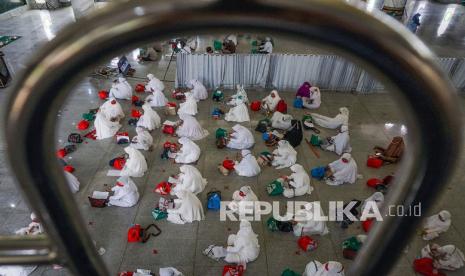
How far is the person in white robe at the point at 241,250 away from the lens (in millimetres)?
5152

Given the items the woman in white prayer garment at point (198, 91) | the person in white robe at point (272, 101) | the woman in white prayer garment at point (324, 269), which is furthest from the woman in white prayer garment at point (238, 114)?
the woman in white prayer garment at point (324, 269)

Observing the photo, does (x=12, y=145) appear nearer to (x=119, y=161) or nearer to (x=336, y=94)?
(x=119, y=161)

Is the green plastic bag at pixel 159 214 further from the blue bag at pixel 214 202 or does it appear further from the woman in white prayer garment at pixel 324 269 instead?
the woman in white prayer garment at pixel 324 269

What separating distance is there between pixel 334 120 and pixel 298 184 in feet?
10.1

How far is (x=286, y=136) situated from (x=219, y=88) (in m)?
3.57

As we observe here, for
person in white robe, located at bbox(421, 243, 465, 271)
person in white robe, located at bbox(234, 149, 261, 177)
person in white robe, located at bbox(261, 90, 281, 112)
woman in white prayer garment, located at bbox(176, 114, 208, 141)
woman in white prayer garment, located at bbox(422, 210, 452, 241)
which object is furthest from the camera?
person in white robe, located at bbox(261, 90, 281, 112)

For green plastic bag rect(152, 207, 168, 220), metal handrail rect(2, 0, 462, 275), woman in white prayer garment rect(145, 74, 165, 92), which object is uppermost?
metal handrail rect(2, 0, 462, 275)

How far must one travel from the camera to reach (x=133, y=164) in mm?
6754

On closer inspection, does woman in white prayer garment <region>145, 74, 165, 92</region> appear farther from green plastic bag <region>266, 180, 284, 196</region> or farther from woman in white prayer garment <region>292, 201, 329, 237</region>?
woman in white prayer garment <region>292, 201, 329, 237</region>

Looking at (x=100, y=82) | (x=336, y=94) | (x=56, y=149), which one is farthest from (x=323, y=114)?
(x=56, y=149)

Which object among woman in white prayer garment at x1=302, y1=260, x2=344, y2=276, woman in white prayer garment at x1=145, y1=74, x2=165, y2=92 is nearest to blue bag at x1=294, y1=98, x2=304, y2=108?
woman in white prayer garment at x1=145, y1=74, x2=165, y2=92

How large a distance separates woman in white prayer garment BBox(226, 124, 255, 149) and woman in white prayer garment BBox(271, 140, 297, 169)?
792 millimetres

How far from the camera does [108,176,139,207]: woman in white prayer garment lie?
6.02 m

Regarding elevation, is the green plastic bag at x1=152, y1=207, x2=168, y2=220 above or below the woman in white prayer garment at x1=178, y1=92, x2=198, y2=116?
below
